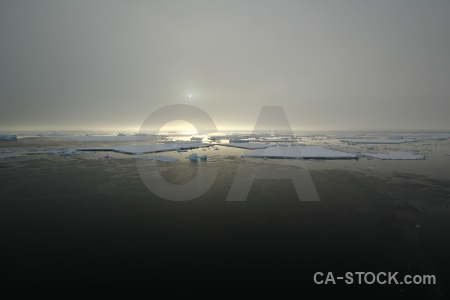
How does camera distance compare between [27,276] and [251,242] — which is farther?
[251,242]

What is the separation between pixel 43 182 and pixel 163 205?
6879mm

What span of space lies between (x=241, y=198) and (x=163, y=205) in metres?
2.74

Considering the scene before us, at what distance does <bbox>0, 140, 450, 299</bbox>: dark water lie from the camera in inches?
158

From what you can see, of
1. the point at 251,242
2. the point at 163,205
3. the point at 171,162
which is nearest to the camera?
the point at 251,242

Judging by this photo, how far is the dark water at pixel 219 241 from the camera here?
4.00m

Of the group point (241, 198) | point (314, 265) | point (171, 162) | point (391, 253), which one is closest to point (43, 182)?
point (171, 162)

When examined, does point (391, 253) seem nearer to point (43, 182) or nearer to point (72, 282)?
point (72, 282)

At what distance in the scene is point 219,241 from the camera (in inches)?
216

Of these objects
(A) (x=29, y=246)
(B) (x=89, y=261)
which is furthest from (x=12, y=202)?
(B) (x=89, y=261)

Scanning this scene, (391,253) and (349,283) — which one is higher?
(391,253)

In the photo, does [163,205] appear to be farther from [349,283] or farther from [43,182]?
[43,182]

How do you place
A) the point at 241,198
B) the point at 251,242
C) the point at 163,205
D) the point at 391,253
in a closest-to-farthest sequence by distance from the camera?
the point at 391,253, the point at 251,242, the point at 163,205, the point at 241,198

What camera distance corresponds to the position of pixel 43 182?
36.2 feet

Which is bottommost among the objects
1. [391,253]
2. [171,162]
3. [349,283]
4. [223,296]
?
[223,296]
